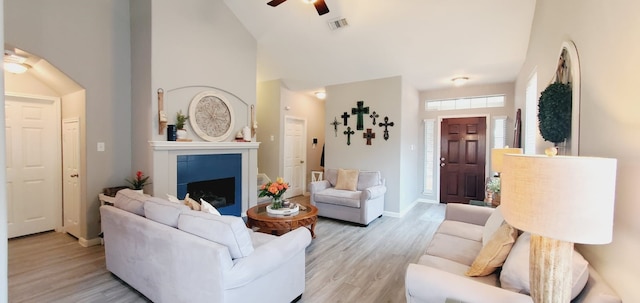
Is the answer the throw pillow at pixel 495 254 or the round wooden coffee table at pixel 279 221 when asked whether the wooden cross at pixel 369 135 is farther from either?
the throw pillow at pixel 495 254

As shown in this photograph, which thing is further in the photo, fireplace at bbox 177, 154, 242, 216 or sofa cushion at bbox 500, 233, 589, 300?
fireplace at bbox 177, 154, 242, 216

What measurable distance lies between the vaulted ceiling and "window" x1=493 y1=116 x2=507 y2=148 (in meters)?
0.77

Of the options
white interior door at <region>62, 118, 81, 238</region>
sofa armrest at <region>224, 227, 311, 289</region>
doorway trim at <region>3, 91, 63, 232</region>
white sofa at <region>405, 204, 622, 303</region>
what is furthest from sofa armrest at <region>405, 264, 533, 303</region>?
doorway trim at <region>3, 91, 63, 232</region>

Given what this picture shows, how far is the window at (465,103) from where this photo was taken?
18.0 ft

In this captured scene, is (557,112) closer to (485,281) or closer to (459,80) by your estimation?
(485,281)

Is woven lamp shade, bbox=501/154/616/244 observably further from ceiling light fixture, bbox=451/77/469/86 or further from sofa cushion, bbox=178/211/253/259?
ceiling light fixture, bbox=451/77/469/86

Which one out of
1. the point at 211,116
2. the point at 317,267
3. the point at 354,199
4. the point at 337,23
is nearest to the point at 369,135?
the point at 354,199

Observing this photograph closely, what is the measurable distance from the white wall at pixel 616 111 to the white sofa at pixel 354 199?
9.54 ft

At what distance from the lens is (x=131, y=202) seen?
2525mm

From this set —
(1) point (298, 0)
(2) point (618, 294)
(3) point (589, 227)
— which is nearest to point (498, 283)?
(2) point (618, 294)

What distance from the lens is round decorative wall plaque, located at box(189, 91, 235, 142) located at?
12.7ft

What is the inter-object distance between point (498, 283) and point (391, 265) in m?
1.43

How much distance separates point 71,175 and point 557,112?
5467 millimetres

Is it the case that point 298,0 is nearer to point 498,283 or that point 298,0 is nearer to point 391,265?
point 391,265
